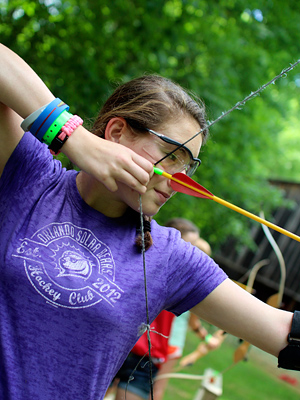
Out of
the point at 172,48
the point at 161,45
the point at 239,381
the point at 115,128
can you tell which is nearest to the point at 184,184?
the point at 115,128

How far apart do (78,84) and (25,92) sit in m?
3.28

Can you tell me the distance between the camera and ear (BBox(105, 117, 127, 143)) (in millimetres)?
1173

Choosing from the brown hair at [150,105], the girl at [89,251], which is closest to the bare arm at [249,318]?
the girl at [89,251]

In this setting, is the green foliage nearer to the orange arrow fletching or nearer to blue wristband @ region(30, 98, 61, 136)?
the orange arrow fletching

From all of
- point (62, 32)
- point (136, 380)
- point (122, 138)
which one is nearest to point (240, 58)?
point (62, 32)

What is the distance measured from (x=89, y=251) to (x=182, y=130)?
41 cm

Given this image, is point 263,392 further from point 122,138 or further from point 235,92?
point 122,138

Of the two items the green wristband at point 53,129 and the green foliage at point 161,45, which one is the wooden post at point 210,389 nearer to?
the green foliage at point 161,45

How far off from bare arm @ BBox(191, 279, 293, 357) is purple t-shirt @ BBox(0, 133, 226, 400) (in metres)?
0.04

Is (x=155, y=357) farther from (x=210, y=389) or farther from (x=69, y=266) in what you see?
(x=69, y=266)

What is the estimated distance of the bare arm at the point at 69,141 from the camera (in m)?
0.98

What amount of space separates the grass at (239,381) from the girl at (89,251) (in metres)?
4.01

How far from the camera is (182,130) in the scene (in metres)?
1.15

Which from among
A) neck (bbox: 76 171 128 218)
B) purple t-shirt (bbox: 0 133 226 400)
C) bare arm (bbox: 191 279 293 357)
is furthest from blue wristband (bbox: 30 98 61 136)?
bare arm (bbox: 191 279 293 357)
